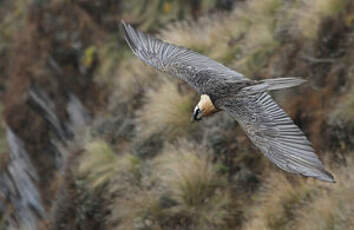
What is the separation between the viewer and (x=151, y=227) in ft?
21.4

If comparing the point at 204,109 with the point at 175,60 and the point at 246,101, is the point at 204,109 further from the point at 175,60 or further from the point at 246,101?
the point at 175,60

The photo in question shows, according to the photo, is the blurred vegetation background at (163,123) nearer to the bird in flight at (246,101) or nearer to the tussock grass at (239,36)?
the tussock grass at (239,36)

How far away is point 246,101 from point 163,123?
233 centimetres

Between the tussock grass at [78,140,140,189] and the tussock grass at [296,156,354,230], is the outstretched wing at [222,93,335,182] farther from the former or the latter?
the tussock grass at [78,140,140,189]

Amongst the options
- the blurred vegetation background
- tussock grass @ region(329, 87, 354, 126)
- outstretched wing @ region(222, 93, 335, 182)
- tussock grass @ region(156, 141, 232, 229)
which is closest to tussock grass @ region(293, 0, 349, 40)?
the blurred vegetation background

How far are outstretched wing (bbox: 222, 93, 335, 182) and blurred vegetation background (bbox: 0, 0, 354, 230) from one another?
2.76ft

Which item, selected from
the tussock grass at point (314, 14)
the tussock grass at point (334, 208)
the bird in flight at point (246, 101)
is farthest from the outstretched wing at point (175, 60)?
the tussock grass at point (314, 14)

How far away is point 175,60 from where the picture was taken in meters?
6.37

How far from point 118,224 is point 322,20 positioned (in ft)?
9.96

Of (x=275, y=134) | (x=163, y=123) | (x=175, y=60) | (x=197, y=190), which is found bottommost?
(x=197, y=190)

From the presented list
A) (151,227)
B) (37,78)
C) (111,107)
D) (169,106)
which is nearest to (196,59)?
(169,106)

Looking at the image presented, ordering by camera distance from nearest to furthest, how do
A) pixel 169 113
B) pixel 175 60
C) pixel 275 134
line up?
pixel 275 134 → pixel 175 60 → pixel 169 113

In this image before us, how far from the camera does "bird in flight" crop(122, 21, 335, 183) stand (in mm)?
4338

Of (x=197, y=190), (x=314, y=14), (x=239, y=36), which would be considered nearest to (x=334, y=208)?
(x=197, y=190)
